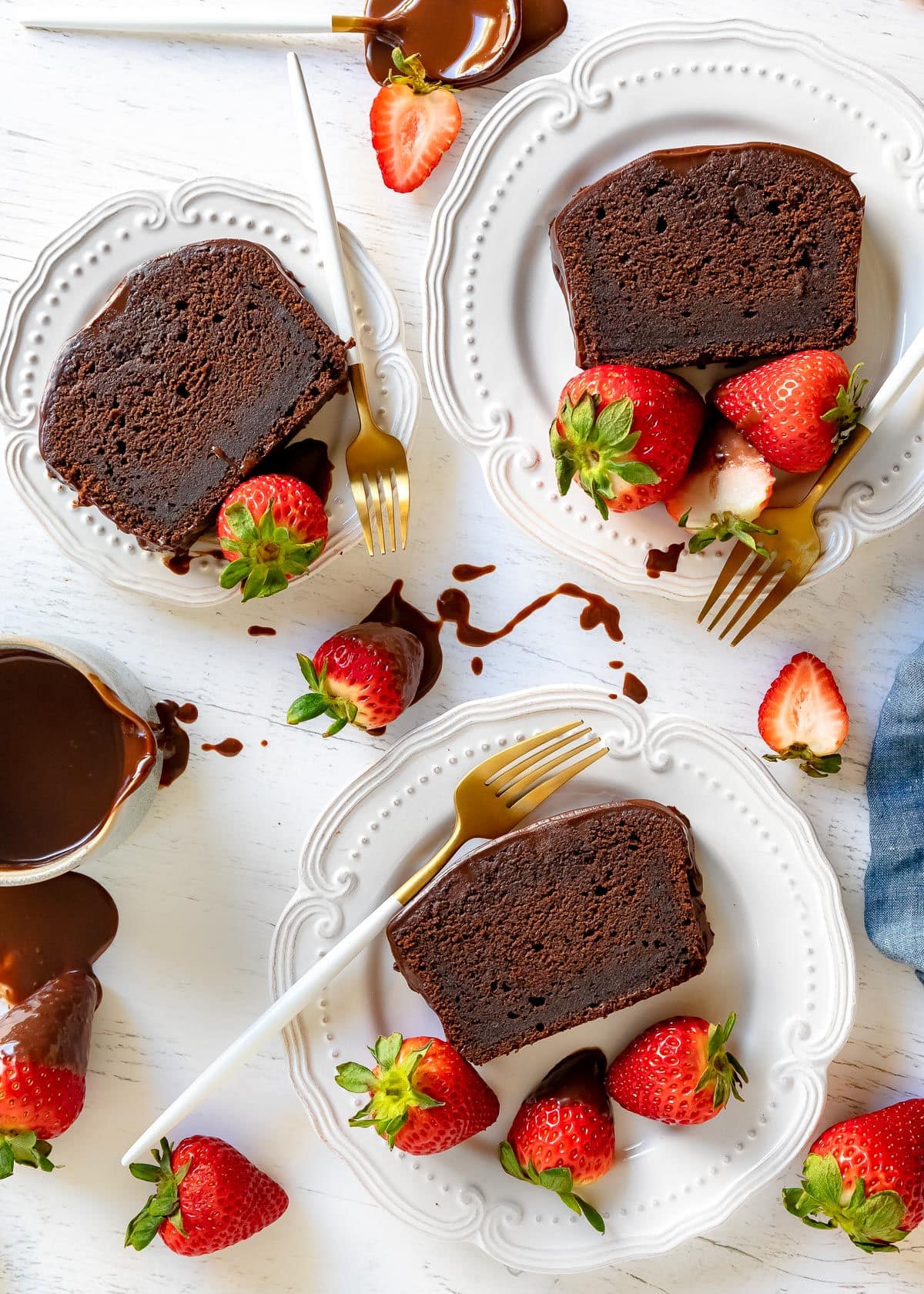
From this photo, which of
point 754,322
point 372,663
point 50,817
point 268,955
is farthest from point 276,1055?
point 754,322

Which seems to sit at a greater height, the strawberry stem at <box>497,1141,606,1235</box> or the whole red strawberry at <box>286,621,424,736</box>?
the whole red strawberry at <box>286,621,424,736</box>

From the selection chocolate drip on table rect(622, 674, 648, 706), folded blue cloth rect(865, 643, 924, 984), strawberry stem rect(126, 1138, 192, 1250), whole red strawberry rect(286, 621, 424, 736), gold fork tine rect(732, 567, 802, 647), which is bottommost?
strawberry stem rect(126, 1138, 192, 1250)

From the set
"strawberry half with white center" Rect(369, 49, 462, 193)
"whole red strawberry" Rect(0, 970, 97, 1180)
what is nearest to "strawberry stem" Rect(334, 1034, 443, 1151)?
Answer: "whole red strawberry" Rect(0, 970, 97, 1180)

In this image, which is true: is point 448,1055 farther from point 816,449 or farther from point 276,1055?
point 816,449

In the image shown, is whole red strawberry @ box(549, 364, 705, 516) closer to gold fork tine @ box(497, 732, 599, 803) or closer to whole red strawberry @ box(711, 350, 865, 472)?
whole red strawberry @ box(711, 350, 865, 472)

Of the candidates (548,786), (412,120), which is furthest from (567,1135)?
(412,120)

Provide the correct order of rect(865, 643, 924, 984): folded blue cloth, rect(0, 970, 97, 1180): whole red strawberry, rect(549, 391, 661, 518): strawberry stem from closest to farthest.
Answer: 1. rect(549, 391, 661, 518): strawberry stem
2. rect(0, 970, 97, 1180): whole red strawberry
3. rect(865, 643, 924, 984): folded blue cloth

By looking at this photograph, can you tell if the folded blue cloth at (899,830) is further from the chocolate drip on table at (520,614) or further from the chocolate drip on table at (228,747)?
the chocolate drip on table at (228,747)
